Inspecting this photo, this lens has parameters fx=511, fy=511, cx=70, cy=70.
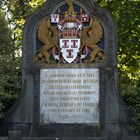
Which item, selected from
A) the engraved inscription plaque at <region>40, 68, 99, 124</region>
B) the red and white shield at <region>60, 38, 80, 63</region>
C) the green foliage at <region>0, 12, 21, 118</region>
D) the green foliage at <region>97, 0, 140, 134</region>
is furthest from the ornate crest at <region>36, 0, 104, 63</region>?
the green foliage at <region>97, 0, 140, 134</region>

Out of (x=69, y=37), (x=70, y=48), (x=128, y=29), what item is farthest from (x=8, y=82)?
(x=128, y=29)

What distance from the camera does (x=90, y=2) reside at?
1595cm

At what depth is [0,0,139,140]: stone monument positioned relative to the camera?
15.6m

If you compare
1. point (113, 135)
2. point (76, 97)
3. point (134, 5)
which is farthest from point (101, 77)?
point (134, 5)

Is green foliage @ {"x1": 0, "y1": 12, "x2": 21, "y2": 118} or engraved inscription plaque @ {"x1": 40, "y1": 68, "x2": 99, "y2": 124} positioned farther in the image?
green foliage @ {"x1": 0, "y1": 12, "x2": 21, "y2": 118}

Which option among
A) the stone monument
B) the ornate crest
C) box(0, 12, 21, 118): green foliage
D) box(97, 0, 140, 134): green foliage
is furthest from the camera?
box(97, 0, 140, 134): green foliage

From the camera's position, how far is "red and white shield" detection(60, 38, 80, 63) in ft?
52.2

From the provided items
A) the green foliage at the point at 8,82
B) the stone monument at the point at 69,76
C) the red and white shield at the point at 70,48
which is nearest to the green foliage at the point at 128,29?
the green foliage at the point at 8,82

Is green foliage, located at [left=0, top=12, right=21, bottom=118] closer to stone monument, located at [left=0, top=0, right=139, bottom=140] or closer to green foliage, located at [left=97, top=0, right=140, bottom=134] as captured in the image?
stone monument, located at [left=0, top=0, right=139, bottom=140]

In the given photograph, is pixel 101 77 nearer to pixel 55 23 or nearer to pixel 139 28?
pixel 55 23

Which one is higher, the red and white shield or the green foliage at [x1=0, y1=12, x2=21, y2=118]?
the red and white shield

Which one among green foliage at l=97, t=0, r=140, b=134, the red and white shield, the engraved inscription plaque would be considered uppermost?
green foliage at l=97, t=0, r=140, b=134

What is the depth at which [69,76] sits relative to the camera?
15.8 metres

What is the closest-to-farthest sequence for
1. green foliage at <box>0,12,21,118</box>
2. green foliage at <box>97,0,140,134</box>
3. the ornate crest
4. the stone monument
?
the stone monument
the ornate crest
green foliage at <box>0,12,21,118</box>
green foliage at <box>97,0,140,134</box>
